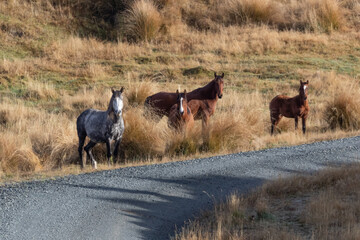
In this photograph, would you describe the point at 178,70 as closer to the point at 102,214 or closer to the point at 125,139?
the point at 125,139

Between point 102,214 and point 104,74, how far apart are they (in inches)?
578

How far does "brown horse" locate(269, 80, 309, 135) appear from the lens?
51.3 feet

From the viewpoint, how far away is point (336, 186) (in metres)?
10.1

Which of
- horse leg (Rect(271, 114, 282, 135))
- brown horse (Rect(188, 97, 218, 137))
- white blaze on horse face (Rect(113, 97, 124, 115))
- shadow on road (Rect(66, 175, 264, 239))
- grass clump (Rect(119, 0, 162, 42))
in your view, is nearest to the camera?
shadow on road (Rect(66, 175, 264, 239))

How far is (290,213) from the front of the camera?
9.24 meters

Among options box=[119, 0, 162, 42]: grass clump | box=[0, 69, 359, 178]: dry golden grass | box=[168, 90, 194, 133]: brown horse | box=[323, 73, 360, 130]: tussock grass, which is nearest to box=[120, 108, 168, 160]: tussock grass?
box=[0, 69, 359, 178]: dry golden grass

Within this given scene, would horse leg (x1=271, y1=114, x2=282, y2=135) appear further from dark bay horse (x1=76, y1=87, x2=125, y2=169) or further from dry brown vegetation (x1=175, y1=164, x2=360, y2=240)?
dry brown vegetation (x1=175, y1=164, x2=360, y2=240)

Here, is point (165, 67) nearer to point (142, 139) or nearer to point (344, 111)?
point (344, 111)

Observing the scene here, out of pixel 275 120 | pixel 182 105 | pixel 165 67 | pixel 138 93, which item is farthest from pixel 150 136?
pixel 165 67

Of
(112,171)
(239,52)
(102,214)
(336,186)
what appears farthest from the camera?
(239,52)

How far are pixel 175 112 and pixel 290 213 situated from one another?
532 centimetres

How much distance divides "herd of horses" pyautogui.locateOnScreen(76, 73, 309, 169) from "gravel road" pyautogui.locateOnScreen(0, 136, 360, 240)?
1440 millimetres

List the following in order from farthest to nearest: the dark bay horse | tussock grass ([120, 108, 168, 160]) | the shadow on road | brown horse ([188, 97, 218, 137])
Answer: brown horse ([188, 97, 218, 137]), tussock grass ([120, 108, 168, 160]), the dark bay horse, the shadow on road

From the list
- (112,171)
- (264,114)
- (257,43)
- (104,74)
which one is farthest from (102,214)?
(257,43)
